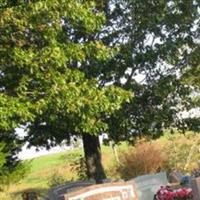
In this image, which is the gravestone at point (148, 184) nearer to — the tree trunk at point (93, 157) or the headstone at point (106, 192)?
the headstone at point (106, 192)

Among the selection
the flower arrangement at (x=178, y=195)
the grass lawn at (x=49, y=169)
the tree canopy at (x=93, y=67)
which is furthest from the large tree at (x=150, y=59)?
the grass lawn at (x=49, y=169)

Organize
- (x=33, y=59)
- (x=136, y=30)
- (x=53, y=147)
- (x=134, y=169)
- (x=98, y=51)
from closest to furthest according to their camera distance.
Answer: (x=33, y=59), (x=98, y=51), (x=136, y=30), (x=53, y=147), (x=134, y=169)

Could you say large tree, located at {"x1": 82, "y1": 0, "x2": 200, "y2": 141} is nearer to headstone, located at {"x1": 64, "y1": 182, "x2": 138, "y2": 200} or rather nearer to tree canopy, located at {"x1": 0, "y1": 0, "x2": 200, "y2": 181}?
tree canopy, located at {"x1": 0, "y1": 0, "x2": 200, "y2": 181}

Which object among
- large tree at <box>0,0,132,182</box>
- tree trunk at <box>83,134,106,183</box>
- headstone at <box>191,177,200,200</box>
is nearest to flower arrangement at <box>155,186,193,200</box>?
headstone at <box>191,177,200,200</box>

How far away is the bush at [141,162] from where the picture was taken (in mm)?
35500

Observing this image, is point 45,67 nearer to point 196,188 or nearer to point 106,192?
point 106,192

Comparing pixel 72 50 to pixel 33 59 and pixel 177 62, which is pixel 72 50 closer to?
pixel 33 59

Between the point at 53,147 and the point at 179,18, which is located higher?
the point at 179,18

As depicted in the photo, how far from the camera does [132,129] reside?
84.6 feet

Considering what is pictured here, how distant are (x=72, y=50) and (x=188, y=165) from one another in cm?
1958

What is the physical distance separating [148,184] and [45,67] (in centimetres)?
483

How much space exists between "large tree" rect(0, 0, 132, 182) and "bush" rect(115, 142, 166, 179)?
628 inches

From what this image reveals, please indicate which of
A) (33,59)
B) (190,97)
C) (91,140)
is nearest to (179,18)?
(190,97)

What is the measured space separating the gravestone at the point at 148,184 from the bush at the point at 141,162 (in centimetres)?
1510
